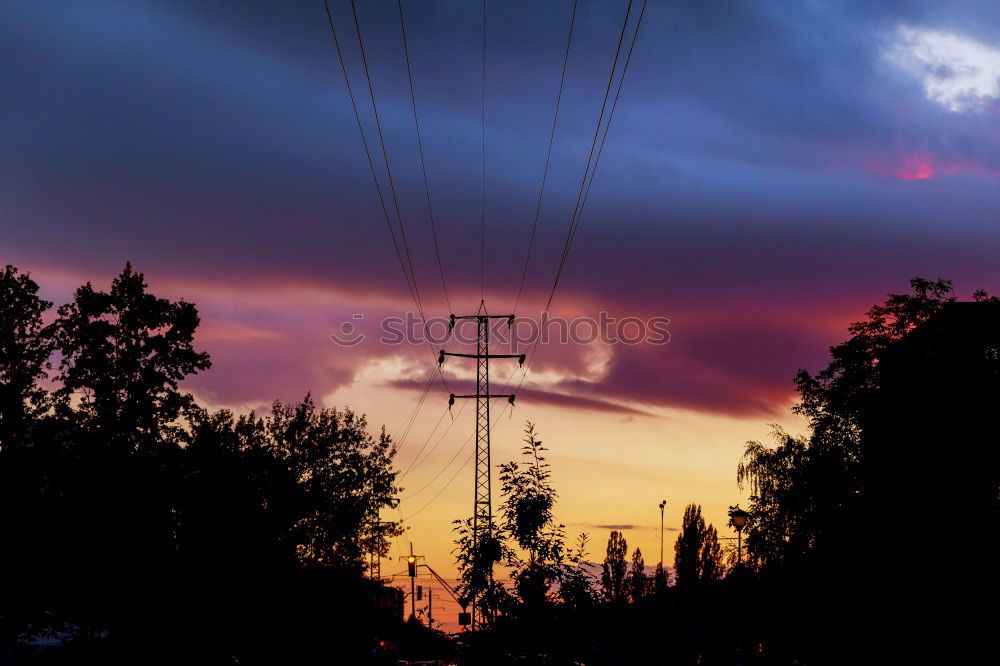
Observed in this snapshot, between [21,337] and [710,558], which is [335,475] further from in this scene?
[710,558]

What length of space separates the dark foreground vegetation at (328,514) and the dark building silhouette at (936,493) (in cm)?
9

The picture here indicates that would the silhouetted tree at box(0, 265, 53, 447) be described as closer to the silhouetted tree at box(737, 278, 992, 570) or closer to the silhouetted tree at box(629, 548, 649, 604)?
the silhouetted tree at box(737, 278, 992, 570)

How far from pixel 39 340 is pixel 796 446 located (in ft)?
134

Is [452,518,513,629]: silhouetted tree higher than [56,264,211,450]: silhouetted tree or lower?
lower

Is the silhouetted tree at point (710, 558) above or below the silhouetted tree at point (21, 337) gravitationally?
below

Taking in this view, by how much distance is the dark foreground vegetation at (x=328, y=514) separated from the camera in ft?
90.7

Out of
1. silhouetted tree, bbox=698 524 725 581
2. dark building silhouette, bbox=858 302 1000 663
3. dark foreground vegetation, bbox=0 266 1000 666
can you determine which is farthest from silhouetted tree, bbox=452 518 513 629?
silhouetted tree, bbox=698 524 725 581

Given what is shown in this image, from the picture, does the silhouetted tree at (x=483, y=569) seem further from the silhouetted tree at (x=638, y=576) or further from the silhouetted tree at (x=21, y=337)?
the silhouetted tree at (x=638, y=576)

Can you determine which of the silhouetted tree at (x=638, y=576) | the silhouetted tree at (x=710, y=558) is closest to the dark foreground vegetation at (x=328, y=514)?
the silhouetted tree at (x=710, y=558)

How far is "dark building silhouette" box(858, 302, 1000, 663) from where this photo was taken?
107ft

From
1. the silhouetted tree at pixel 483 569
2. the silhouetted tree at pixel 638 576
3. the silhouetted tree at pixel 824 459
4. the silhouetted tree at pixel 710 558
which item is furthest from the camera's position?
the silhouetted tree at pixel 638 576

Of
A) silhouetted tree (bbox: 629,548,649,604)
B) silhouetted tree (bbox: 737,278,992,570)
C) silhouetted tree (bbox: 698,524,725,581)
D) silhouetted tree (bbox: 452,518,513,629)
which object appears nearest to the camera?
silhouetted tree (bbox: 452,518,513,629)

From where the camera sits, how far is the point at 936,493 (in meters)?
37.2

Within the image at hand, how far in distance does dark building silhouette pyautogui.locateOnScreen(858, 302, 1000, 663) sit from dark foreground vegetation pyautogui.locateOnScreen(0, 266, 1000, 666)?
0.30 feet
